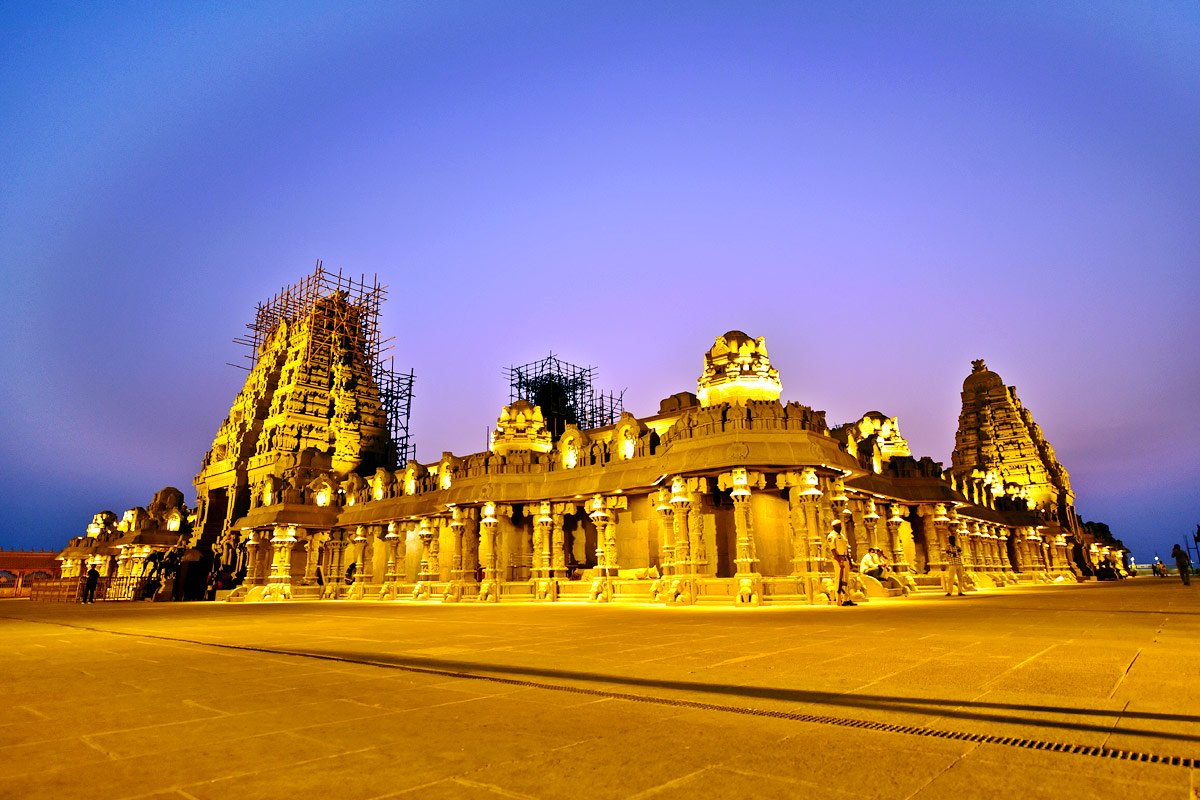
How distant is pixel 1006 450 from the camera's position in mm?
65438

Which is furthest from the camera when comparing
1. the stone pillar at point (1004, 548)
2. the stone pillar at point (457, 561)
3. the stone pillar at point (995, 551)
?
the stone pillar at point (1004, 548)

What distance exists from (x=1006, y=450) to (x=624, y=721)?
74.1 metres

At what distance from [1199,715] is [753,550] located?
61.6 feet

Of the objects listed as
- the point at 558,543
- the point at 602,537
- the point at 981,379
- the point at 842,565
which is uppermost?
the point at 981,379

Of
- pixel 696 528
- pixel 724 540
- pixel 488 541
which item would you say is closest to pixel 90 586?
pixel 488 541

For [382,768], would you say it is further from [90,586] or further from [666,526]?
[90,586]

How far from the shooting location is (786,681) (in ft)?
19.0

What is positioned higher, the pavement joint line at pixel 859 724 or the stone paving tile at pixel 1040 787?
the stone paving tile at pixel 1040 787

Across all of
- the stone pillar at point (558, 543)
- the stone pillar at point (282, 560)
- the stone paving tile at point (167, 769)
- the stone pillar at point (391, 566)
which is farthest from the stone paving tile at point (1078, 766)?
the stone pillar at point (282, 560)

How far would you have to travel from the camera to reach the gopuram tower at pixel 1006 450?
62219mm

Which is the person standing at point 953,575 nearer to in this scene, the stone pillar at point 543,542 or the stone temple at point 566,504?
the stone temple at point 566,504

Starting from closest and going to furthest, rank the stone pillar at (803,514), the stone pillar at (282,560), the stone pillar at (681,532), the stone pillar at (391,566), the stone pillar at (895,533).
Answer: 1. the stone pillar at (803,514)
2. the stone pillar at (681,532)
3. the stone pillar at (895,533)
4. the stone pillar at (391,566)
5. the stone pillar at (282,560)

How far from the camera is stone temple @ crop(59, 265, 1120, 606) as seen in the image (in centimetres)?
2370

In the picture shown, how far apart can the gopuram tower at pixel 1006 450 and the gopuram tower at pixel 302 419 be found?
186ft
